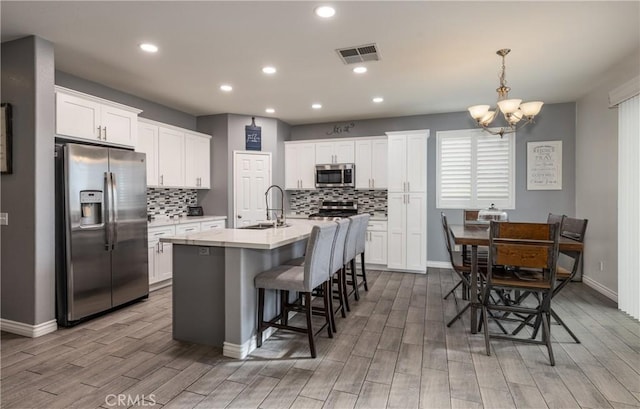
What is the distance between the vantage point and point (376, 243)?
5461 mm

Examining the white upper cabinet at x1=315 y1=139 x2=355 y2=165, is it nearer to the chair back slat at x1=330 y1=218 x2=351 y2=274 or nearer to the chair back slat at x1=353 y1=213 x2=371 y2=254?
the chair back slat at x1=353 y1=213 x2=371 y2=254

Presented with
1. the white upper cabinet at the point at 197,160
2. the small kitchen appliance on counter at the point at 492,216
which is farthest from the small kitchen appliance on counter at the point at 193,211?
the small kitchen appliance on counter at the point at 492,216

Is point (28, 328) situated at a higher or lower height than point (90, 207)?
lower

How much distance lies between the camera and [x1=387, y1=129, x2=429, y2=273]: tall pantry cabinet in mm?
5188

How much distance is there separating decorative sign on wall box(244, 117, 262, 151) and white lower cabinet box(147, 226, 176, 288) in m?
1.99

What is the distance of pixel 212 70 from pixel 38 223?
2.17 meters

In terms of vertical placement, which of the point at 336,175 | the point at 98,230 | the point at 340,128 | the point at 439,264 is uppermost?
the point at 340,128

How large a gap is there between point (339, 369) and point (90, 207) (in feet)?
8.92

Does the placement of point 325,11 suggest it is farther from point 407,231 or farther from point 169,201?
point 169,201

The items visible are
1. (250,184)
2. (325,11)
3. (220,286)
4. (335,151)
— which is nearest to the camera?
(325,11)

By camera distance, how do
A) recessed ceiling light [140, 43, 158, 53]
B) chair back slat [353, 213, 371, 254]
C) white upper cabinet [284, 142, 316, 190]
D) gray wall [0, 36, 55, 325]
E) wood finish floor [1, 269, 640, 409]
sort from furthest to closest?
white upper cabinet [284, 142, 316, 190]
chair back slat [353, 213, 371, 254]
recessed ceiling light [140, 43, 158, 53]
gray wall [0, 36, 55, 325]
wood finish floor [1, 269, 640, 409]

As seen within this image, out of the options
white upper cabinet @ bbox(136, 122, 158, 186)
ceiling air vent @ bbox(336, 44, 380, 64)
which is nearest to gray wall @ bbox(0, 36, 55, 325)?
white upper cabinet @ bbox(136, 122, 158, 186)

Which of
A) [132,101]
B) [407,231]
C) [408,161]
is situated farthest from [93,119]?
[407,231]

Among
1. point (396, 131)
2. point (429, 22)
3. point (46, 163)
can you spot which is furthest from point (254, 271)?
point (396, 131)
